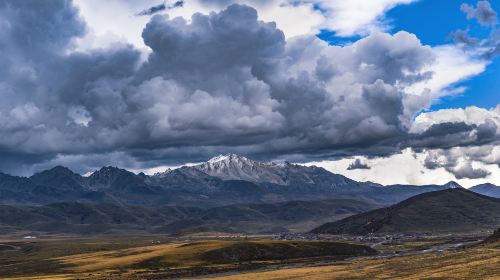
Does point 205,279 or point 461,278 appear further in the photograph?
point 205,279

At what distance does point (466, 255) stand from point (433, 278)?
44.8 metres

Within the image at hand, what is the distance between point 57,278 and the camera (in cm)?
19075

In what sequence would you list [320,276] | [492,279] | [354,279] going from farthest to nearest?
[320,276], [354,279], [492,279]

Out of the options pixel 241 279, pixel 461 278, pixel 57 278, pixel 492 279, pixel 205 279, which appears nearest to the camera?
pixel 492 279

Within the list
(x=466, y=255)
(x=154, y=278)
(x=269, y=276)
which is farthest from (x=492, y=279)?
(x=154, y=278)

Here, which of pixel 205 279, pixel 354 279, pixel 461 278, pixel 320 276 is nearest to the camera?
pixel 461 278

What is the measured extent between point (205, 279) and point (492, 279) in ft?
321

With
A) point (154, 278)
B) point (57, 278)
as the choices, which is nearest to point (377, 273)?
point (154, 278)

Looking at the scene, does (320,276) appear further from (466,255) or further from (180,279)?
(180,279)

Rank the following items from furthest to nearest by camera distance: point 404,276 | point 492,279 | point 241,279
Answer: point 241,279 < point 404,276 < point 492,279

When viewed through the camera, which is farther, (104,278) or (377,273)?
(104,278)

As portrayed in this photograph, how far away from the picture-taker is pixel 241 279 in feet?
523

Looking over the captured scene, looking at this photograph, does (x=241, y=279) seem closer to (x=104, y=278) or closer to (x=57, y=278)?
(x=104, y=278)

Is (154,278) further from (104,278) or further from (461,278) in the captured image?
(461,278)
